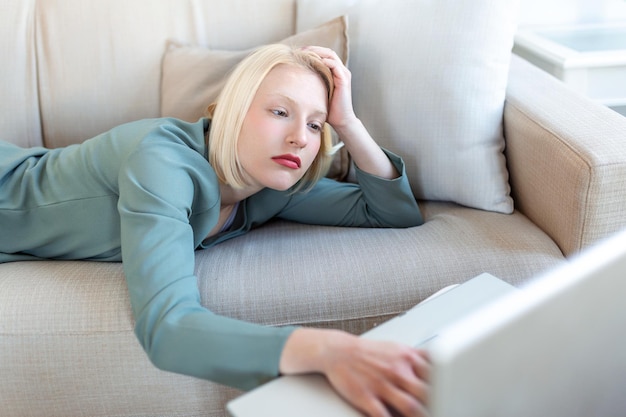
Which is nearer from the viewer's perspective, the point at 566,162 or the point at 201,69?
the point at 566,162

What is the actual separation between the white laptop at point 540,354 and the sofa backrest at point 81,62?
1.17m

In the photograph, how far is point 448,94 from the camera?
1.41 m

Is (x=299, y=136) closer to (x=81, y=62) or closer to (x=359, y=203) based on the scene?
(x=359, y=203)

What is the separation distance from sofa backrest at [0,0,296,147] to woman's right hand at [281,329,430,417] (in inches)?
42.5

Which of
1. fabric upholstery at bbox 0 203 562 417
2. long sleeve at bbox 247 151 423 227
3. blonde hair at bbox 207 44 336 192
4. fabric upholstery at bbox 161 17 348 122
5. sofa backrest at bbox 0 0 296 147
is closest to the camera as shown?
fabric upholstery at bbox 0 203 562 417

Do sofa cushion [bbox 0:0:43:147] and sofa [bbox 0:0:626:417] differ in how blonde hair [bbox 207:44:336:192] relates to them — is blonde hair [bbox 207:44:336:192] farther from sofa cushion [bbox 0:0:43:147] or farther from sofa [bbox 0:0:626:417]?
sofa cushion [bbox 0:0:43:147]

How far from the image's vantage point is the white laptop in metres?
0.47

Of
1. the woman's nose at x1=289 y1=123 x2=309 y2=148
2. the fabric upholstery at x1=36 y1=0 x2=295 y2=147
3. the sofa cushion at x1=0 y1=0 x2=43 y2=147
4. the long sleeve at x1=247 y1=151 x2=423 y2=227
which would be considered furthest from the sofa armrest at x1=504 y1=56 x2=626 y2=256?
the sofa cushion at x1=0 y1=0 x2=43 y2=147

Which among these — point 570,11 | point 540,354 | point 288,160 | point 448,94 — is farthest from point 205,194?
point 570,11

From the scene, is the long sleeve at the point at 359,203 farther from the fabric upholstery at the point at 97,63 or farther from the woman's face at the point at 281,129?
the fabric upholstery at the point at 97,63

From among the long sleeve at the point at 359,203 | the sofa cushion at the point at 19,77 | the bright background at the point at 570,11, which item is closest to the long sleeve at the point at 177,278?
the long sleeve at the point at 359,203

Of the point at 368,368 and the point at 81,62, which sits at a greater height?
the point at 81,62

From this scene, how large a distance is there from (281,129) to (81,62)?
28.3 inches

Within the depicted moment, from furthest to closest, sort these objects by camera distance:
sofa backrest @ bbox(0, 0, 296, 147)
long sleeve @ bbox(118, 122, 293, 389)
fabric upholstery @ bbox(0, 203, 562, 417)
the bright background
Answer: the bright background < sofa backrest @ bbox(0, 0, 296, 147) < fabric upholstery @ bbox(0, 203, 562, 417) < long sleeve @ bbox(118, 122, 293, 389)
